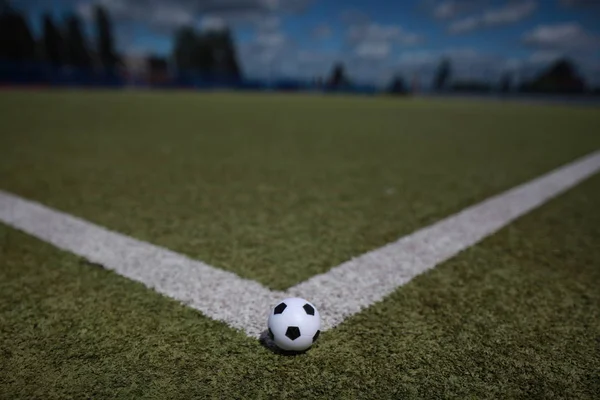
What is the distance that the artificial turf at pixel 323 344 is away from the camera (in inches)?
58.1

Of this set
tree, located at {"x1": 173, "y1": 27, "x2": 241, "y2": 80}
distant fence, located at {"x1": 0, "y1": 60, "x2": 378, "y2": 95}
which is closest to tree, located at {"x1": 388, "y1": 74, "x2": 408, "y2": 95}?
distant fence, located at {"x1": 0, "y1": 60, "x2": 378, "y2": 95}

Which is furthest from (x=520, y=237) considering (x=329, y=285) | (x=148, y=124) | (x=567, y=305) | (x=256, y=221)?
(x=148, y=124)

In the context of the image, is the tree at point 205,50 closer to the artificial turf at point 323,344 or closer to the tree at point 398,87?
the tree at point 398,87

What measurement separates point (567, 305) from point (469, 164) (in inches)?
175

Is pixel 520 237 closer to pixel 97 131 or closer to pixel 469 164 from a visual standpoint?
pixel 469 164

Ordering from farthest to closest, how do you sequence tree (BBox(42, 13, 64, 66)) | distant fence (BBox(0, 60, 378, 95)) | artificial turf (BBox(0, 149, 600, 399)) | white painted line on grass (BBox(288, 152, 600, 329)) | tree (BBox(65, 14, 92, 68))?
tree (BBox(65, 14, 92, 68)), tree (BBox(42, 13, 64, 66)), distant fence (BBox(0, 60, 378, 95)), white painted line on grass (BBox(288, 152, 600, 329)), artificial turf (BBox(0, 149, 600, 399))

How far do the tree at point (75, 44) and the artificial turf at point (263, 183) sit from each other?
76.4m

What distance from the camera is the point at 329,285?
2205 mm

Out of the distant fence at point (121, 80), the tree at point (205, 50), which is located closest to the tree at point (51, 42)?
the tree at point (205, 50)

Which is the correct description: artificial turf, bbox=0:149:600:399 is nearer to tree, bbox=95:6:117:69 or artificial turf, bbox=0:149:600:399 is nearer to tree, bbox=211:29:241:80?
tree, bbox=95:6:117:69

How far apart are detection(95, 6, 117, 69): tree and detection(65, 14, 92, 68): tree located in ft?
11.0

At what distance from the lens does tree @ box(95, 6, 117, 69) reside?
7569cm

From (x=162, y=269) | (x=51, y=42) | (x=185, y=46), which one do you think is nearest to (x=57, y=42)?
(x=51, y=42)

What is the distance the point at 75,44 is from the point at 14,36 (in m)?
17.4
